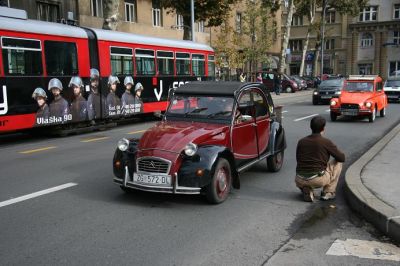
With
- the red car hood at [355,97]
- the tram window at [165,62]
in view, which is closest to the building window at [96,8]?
the tram window at [165,62]

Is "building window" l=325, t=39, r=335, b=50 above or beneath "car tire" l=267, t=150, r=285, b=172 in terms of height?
→ above

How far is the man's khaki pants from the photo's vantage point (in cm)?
662

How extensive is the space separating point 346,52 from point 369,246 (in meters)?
70.3

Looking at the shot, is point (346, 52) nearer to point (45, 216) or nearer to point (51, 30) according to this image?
point (51, 30)

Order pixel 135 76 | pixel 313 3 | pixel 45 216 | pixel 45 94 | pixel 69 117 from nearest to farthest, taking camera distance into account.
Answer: pixel 45 216 < pixel 45 94 < pixel 69 117 < pixel 135 76 < pixel 313 3

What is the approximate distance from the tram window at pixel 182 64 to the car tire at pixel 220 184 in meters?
13.0

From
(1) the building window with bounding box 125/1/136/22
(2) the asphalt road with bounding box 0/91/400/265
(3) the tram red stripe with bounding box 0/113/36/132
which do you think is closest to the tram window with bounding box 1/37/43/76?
(3) the tram red stripe with bounding box 0/113/36/132

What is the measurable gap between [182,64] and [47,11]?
448 inches

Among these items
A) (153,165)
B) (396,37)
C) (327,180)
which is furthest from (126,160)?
(396,37)

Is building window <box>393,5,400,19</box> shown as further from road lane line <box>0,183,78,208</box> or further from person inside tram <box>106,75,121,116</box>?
road lane line <box>0,183,78,208</box>

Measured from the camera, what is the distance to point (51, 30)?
13523 mm

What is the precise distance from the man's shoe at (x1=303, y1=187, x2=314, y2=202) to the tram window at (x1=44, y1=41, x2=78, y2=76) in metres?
9.23

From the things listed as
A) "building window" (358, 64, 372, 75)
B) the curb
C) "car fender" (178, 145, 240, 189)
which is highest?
"building window" (358, 64, 372, 75)

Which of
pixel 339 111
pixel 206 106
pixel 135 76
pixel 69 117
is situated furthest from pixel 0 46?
pixel 339 111
